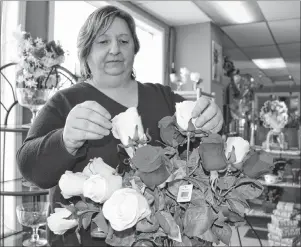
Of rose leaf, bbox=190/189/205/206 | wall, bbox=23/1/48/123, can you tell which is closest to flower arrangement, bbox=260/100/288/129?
wall, bbox=23/1/48/123

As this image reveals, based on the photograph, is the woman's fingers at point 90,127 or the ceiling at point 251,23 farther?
the ceiling at point 251,23

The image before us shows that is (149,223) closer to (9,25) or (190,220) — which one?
(190,220)

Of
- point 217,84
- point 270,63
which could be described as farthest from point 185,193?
point 270,63

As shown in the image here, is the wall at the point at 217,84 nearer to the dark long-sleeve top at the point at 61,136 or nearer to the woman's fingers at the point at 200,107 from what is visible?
the dark long-sleeve top at the point at 61,136

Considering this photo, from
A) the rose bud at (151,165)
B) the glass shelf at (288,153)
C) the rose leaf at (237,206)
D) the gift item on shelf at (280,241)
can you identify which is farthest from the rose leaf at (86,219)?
the glass shelf at (288,153)

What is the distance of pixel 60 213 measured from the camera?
2.04 feet

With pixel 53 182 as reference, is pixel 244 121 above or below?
above

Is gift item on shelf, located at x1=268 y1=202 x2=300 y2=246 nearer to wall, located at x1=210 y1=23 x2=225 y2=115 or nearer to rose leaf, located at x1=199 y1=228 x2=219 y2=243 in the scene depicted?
wall, located at x1=210 y1=23 x2=225 y2=115

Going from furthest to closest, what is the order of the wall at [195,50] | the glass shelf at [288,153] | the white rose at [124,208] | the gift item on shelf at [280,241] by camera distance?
1. the wall at [195,50]
2. the glass shelf at [288,153]
3. the gift item on shelf at [280,241]
4. the white rose at [124,208]

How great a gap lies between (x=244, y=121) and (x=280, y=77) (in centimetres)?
564

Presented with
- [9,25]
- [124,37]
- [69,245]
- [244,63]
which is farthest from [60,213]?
[244,63]

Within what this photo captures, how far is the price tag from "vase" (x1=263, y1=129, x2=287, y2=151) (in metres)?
3.63

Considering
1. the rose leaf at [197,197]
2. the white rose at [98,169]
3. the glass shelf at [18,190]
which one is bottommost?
the glass shelf at [18,190]

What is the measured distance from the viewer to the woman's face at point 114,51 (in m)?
0.92
